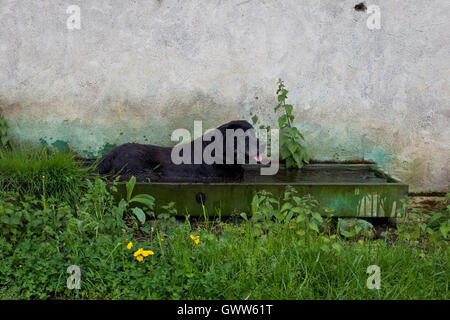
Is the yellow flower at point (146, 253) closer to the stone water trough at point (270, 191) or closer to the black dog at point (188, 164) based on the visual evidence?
the stone water trough at point (270, 191)

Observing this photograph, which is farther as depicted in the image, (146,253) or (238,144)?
(238,144)

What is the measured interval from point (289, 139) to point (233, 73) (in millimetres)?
1083

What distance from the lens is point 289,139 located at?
216 inches

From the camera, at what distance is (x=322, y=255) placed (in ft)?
10.2

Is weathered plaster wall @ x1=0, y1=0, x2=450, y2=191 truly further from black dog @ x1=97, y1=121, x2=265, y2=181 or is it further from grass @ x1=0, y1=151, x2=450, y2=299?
grass @ x1=0, y1=151, x2=450, y2=299

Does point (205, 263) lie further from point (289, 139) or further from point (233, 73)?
point (233, 73)

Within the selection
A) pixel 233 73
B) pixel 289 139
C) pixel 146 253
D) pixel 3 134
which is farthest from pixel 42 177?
pixel 289 139

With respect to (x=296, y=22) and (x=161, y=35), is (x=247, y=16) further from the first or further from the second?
(x=161, y=35)

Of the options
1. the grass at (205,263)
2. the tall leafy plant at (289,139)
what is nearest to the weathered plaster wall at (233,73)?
the tall leafy plant at (289,139)

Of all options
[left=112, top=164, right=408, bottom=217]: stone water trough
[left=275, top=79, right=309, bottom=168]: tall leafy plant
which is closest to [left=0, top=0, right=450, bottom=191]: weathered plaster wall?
[left=275, top=79, right=309, bottom=168]: tall leafy plant

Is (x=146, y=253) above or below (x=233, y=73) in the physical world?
below

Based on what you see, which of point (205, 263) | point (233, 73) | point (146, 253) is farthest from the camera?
point (233, 73)

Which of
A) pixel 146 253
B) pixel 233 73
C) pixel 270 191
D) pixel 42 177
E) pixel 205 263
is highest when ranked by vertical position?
pixel 233 73

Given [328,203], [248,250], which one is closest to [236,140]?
[328,203]
